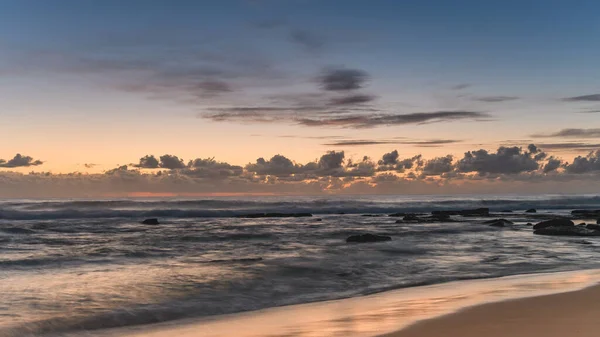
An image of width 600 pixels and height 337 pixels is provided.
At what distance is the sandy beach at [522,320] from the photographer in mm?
7707

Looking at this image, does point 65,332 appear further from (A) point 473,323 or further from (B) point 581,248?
(B) point 581,248

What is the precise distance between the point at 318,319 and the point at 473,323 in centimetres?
275

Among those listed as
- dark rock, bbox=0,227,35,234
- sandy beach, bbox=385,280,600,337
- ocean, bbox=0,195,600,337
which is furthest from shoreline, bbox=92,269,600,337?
dark rock, bbox=0,227,35,234

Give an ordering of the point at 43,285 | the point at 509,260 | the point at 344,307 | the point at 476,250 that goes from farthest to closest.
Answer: the point at 476,250, the point at 509,260, the point at 43,285, the point at 344,307

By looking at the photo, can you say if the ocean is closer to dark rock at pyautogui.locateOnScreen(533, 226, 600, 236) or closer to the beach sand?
dark rock at pyautogui.locateOnScreen(533, 226, 600, 236)

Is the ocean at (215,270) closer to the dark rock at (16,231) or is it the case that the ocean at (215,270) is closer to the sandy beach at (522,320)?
the sandy beach at (522,320)

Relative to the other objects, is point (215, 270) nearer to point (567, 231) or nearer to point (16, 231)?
point (567, 231)

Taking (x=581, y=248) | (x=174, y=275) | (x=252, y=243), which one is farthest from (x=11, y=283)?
(x=581, y=248)

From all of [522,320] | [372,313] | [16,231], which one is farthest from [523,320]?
[16,231]

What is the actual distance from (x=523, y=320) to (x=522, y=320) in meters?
0.02

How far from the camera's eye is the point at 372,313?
9922mm

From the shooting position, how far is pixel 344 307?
35.7 feet

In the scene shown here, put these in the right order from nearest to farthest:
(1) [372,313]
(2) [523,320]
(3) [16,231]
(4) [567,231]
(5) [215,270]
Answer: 1. (2) [523,320]
2. (1) [372,313]
3. (5) [215,270]
4. (4) [567,231]
5. (3) [16,231]

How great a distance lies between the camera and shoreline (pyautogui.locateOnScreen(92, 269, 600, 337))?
8562 mm
